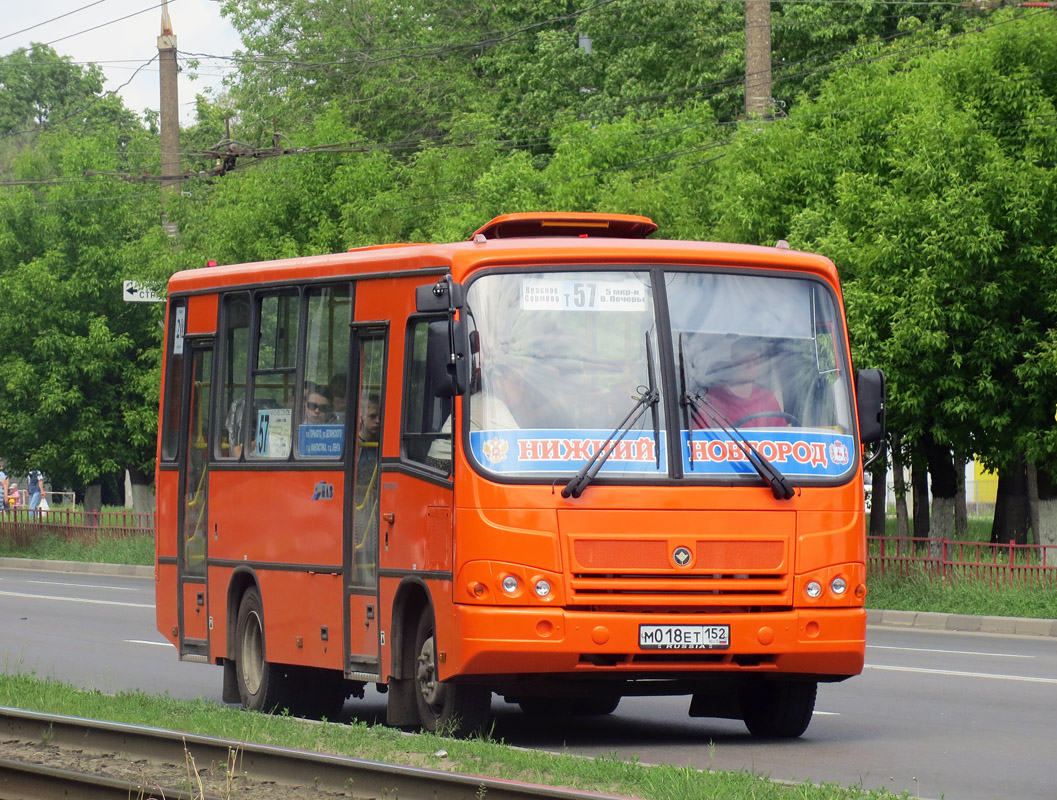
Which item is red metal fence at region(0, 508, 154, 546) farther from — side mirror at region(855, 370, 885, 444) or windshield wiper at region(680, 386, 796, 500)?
windshield wiper at region(680, 386, 796, 500)

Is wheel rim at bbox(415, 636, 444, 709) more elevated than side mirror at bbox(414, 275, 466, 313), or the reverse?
side mirror at bbox(414, 275, 466, 313)

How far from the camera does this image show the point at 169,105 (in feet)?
114

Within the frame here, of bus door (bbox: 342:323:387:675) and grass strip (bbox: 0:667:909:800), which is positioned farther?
bus door (bbox: 342:323:387:675)

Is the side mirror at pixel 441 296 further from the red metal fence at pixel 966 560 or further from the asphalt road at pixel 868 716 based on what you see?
the red metal fence at pixel 966 560

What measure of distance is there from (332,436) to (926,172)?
14.0 metres

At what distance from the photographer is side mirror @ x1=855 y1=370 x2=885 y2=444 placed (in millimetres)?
11352

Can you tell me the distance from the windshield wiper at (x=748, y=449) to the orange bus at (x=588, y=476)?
0.05ft

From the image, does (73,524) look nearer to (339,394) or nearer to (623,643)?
(339,394)

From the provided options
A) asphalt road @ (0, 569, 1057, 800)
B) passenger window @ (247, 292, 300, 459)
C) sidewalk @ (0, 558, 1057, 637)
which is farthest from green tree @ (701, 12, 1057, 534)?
passenger window @ (247, 292, 300, 459)

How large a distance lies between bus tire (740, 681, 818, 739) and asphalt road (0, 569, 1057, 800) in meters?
0.15

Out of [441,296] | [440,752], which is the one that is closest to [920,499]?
[441,296]

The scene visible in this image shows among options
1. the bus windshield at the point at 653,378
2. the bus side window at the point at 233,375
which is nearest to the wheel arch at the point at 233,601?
the bus side window at the point at 233,375

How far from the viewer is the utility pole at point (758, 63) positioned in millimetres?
A: 30719

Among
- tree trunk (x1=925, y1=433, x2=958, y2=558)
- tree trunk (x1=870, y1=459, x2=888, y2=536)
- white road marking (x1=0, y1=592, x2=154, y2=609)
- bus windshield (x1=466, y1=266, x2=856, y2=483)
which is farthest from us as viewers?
tree trunk (x1=870, y1=459, x2=888, y2=536)
